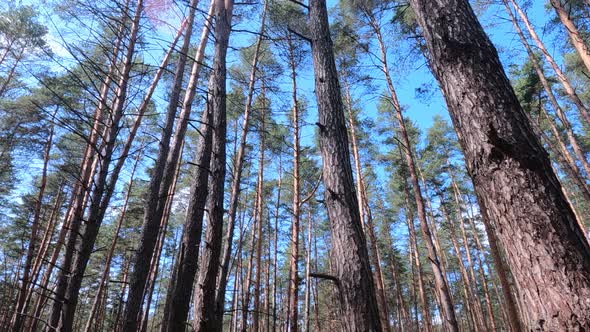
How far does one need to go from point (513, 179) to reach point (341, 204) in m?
1.59

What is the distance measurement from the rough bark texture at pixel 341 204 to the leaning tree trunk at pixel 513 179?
3.98 feet

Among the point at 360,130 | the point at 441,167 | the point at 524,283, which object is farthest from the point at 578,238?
the point at 441,167

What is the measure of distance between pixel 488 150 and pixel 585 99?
20.1m

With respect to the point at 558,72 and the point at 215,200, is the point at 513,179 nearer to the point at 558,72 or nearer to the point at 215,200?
the point at 215,200

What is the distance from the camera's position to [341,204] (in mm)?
2957

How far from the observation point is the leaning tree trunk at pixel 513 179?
4.35 ft

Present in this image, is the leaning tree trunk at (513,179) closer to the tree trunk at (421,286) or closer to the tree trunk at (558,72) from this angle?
the tree trunk at (421,286)

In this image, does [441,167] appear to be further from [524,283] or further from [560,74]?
[524,283]

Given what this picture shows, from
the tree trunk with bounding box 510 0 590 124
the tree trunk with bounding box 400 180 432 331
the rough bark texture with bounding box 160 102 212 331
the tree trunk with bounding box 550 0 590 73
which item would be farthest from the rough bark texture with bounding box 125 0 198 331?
the tree trunk with bounding box 510 0 590 124

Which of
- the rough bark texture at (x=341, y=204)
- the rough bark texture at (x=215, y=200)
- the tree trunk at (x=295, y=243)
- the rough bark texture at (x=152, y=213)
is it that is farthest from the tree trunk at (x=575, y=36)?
the rough bark texture at (x=152, y=213)

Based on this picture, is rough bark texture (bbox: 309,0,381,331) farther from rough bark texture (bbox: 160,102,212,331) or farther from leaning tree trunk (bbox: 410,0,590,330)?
rough bark texture (bbox: 160,102,212,331)

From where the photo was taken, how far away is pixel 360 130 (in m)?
14.0

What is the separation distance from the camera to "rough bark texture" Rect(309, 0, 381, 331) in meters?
2.51

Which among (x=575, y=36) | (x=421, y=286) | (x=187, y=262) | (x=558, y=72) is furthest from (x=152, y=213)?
(x=558, y=72)
